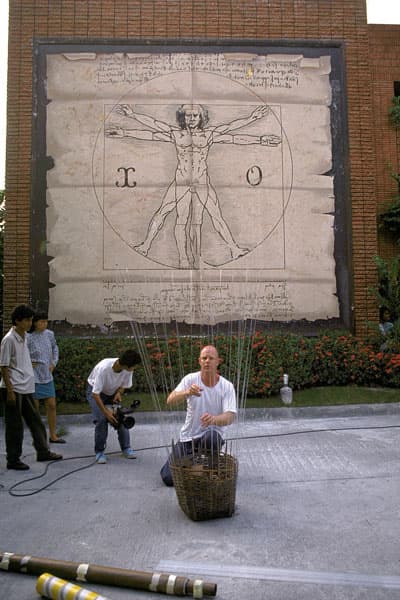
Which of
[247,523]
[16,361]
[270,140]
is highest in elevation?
[270,140]

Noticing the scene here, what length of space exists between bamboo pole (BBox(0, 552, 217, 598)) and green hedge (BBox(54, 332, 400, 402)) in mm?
6113

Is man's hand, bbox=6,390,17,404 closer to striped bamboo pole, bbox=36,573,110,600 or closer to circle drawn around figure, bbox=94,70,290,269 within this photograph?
striped bamboo pole, bbox=36,573,110,600

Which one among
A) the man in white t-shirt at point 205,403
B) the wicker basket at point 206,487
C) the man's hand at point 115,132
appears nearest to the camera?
the wicker basket at point 206,487

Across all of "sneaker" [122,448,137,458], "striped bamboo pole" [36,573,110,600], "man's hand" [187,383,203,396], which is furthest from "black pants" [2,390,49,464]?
"striped bamboo pole" [36,573,110,600]

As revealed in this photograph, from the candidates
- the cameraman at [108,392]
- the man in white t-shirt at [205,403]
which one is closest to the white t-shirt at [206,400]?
the man in white t-shirt at [205,403]

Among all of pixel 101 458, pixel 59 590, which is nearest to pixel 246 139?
pixel 101 458

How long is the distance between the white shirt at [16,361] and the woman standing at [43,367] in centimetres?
90

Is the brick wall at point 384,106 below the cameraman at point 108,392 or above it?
above

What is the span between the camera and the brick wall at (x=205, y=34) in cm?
1147

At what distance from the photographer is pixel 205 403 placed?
4.79 m

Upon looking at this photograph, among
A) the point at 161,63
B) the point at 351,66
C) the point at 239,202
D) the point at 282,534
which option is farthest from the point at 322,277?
the point at 282,534

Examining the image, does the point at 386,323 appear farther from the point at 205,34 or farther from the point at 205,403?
the point at 205,403

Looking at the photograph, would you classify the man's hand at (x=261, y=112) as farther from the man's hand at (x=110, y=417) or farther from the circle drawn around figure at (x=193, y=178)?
the man's hand at (x=110, y=417)

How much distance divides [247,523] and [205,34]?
1051cm
